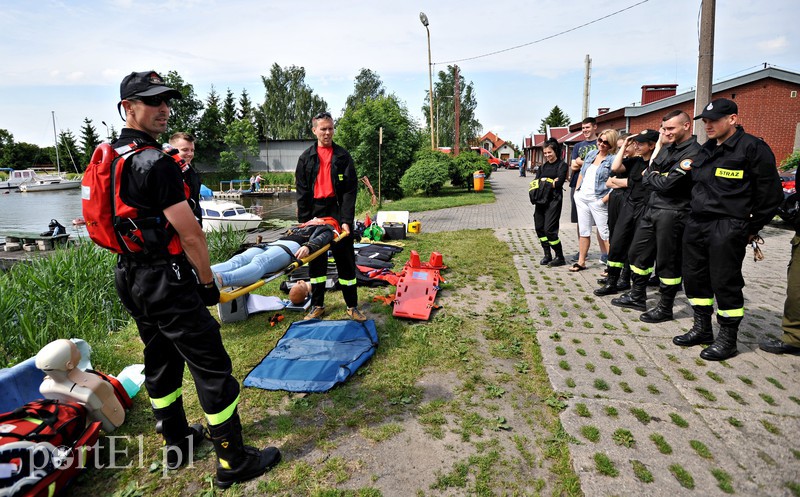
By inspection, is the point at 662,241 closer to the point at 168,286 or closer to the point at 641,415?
the point at 641,415

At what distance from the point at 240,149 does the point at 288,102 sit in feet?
36.4

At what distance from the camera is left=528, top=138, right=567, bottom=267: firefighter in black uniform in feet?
23.3

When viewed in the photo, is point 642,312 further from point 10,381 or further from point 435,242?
point 10,381

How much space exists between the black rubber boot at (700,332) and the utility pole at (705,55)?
4562 millimetres

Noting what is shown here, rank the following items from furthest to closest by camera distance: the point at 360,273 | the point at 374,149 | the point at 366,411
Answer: the point at 374,149 → the point at 360,273 → the point at 366,411

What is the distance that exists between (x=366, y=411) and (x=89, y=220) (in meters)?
2.19

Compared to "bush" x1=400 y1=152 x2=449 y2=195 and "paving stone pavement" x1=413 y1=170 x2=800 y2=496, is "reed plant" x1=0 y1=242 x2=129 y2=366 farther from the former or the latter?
"bush" x1=400 y1=152 x2=449 y2=195

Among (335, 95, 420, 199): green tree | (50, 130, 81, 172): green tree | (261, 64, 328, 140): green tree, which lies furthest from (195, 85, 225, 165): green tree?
(335, 95, 420, 199): green tree

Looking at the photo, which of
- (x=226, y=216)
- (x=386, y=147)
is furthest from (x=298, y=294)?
(x=386, y=147)

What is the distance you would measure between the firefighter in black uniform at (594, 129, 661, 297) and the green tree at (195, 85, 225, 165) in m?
62.4

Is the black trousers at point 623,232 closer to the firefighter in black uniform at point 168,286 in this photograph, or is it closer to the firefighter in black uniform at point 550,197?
the firefighter in black uniform at point 550,197

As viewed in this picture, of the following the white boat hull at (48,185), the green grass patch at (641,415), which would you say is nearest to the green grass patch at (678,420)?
the green grass patch at (641,415)

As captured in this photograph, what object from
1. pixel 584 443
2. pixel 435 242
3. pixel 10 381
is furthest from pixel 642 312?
pixel 10 381

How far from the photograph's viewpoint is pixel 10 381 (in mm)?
2795
